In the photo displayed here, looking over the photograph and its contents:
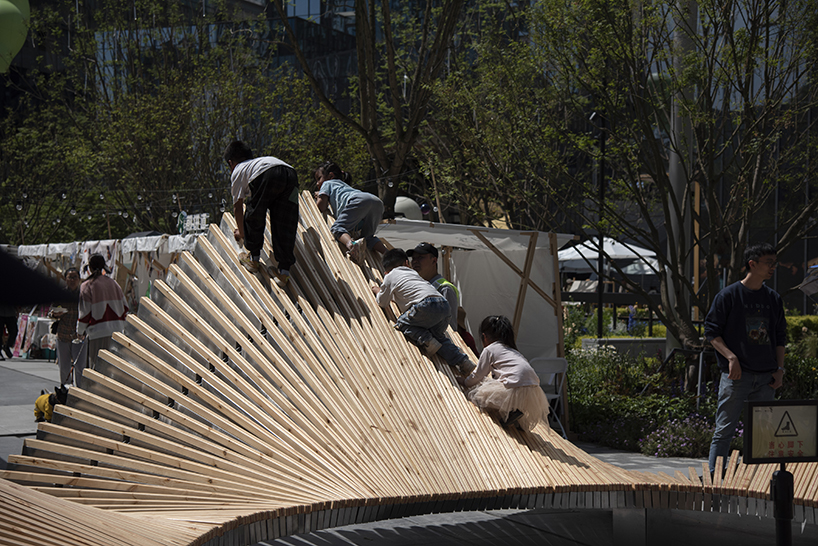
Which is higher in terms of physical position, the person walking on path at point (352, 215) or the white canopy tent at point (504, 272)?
the person walking on path at point (352, 215)

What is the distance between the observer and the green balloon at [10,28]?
1731 centimetres

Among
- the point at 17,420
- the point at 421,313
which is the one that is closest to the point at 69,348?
the point at 17,420

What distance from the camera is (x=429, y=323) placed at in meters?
6.38

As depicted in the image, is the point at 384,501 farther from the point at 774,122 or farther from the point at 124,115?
the point at 124,115

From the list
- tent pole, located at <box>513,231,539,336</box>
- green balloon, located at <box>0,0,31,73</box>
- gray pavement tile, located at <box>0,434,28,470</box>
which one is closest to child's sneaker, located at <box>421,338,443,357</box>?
gray pavement tile, located at <box>0,434,28,470</box>

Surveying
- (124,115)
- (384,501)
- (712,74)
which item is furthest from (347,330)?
(124,115)

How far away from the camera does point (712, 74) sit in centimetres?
1008

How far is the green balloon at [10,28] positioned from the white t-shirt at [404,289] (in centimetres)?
1402

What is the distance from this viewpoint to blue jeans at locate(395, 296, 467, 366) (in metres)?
6.34

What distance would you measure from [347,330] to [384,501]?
1.98 metres

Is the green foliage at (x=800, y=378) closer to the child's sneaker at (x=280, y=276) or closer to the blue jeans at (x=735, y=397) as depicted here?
the blue jeans at (x=735, y=397)

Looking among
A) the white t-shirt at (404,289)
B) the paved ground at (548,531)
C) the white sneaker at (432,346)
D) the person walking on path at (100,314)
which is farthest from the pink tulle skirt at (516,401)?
the person walking on path at (100,314)

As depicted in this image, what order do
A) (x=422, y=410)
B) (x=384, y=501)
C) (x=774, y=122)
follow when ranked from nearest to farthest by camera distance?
1. (x=384, y=501)
2. (x=422, y=410)
3. (x=774, y=122)

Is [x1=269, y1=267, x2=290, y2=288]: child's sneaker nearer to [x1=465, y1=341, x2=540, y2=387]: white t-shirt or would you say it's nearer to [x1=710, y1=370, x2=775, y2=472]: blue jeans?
[x1=465, y1=341, x2=540, y2=387]: white t-shirt
